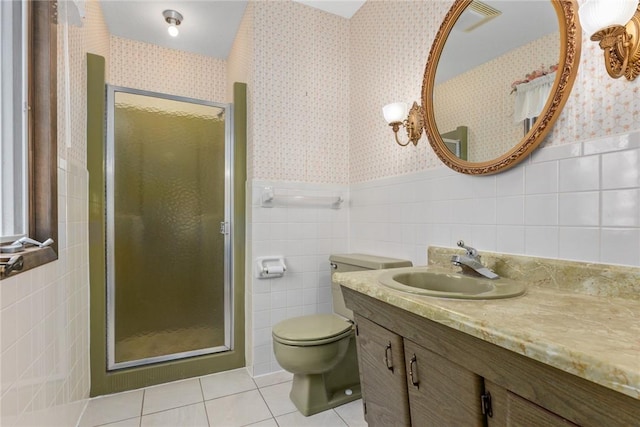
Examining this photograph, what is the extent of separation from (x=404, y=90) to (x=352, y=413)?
6.15ft

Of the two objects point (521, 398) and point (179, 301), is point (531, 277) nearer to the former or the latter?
point (521, 398)

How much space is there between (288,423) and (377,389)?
2.20 ft

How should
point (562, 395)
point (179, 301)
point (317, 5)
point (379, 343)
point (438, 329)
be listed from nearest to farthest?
1. point (562, 395)
2. point (438, 329)
3. point (379, 343)
4. point (179, 301)
5. point (317, 5)

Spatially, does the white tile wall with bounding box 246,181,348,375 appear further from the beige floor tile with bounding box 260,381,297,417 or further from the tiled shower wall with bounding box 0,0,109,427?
the tiled shower wall with bounding box 0,0,109,427

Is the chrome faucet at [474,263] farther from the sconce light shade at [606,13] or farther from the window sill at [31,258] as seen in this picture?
the window sill at [31,258]

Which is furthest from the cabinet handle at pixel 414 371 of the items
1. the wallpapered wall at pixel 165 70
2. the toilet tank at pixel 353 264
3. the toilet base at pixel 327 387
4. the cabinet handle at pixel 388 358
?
the wallpapered wall at pixel 165 70

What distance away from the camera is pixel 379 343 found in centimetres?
119

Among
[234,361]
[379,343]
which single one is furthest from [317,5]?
[234,361]

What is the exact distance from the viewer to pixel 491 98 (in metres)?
1.34

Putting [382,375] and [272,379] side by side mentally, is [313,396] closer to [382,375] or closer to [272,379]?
[272,379]

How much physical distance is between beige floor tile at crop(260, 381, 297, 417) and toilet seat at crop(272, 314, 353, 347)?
0.40 m

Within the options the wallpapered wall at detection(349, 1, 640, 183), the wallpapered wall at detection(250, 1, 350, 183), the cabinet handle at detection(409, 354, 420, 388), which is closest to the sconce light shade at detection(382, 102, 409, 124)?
the wallpapered wall at detection(349, 1, 640, 183)

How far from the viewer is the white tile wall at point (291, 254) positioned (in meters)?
2.12

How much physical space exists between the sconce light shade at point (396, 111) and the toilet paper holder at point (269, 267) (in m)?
1.16
